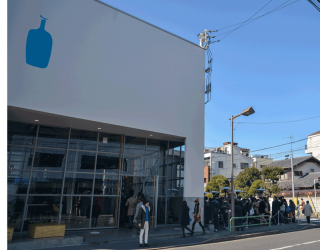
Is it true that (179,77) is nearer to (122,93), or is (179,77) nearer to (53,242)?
(122,93)

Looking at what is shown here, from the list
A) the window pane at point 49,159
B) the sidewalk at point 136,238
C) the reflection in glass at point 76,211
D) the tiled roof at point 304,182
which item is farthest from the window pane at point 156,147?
the tiled roof at point 304,182

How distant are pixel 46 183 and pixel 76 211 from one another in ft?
6.60

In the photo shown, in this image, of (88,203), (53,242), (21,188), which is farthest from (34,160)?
(53,242)

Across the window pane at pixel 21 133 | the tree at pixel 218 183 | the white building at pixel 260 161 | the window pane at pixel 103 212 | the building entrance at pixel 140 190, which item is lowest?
the window pane at pixel 103 212

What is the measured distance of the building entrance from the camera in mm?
13747

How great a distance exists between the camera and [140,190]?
Result: 46.6ft

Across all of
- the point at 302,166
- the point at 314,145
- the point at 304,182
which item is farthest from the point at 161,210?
the point at 314,145

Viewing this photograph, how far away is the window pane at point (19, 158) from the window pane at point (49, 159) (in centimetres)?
30

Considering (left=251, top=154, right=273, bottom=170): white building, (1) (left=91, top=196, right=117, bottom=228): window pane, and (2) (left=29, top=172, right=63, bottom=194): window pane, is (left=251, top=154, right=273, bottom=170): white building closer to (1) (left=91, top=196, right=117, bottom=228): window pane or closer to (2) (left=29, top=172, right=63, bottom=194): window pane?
(1) (left=91, top=196, right=117, bottom=228): window pane

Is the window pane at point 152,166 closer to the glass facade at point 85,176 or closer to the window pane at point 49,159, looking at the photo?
the glass facade at point 85,176

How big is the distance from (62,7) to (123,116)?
227 inches

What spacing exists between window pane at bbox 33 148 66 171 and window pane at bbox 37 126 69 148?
0.30 metres

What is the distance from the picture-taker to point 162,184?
14.8 m

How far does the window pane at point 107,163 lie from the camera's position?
44.2 ft
